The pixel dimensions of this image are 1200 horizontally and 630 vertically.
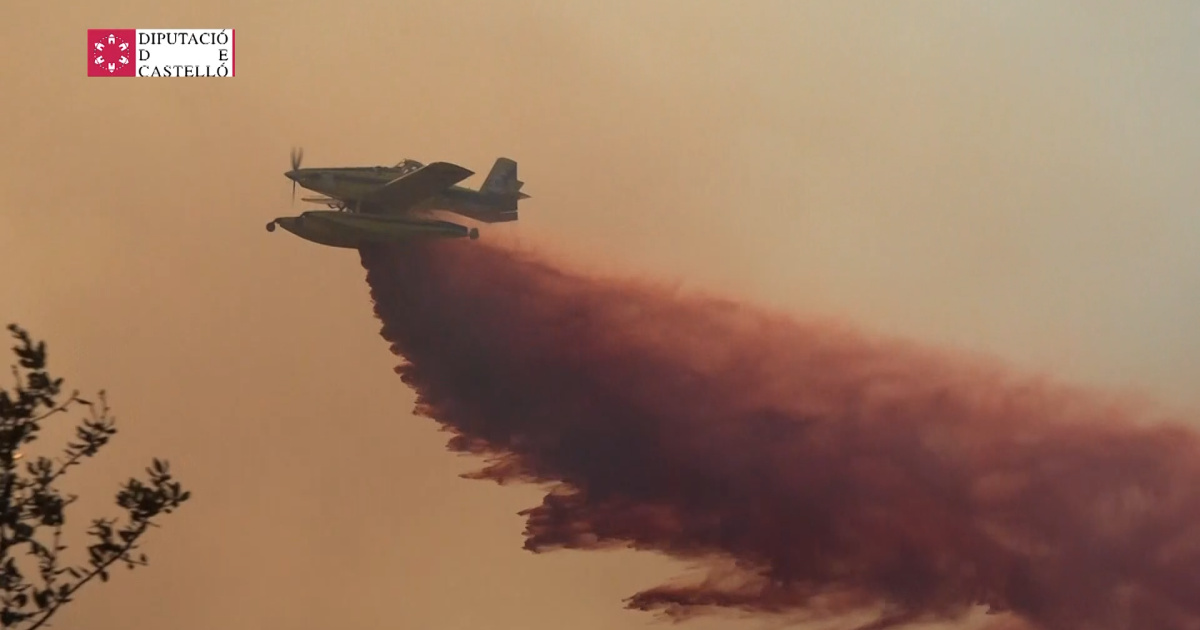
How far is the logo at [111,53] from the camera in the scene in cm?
194

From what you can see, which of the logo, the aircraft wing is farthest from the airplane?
the logo

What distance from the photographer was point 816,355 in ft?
6.23

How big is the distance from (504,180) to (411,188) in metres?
0.19

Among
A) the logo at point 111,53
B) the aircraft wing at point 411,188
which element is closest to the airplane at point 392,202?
the aircraft wing at point 411,188

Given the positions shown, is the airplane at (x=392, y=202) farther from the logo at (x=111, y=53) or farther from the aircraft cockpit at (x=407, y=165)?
the logo at (x=111, y=53)

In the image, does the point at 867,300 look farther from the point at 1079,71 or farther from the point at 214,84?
the point at 214,84

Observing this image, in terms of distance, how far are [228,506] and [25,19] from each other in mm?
1110

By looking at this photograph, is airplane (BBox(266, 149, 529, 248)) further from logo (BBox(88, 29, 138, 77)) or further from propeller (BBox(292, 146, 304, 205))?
logo (BBox(88, 29, 138, 77))

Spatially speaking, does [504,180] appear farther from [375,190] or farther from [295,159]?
[295,159]

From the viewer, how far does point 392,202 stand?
75.5 inches

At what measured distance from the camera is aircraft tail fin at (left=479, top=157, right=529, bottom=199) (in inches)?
75.9

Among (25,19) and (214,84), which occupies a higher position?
(25,19)

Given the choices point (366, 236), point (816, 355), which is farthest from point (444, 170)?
point (816, 355)

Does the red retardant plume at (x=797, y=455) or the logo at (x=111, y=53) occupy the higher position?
the logo at (x=111, y=53)
